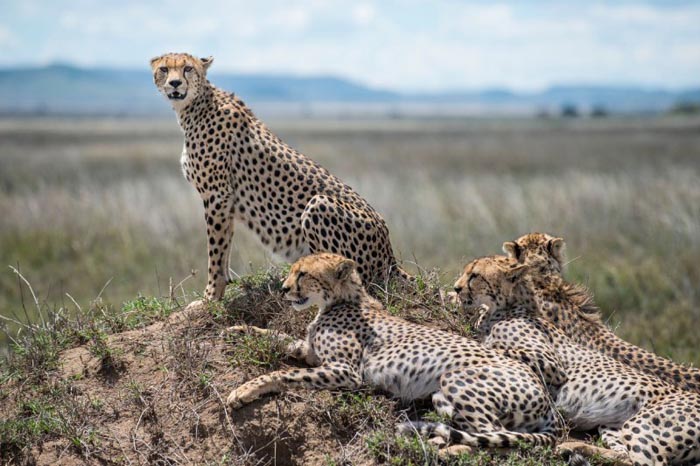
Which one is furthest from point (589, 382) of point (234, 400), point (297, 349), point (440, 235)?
point (440, 235)

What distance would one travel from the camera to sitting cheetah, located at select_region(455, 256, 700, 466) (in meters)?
3.40

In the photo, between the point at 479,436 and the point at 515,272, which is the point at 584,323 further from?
the point at 479,436

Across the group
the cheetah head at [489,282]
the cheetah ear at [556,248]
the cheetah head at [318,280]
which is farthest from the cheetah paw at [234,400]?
the cheetah ear at [556,248]

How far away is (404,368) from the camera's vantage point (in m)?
3.70

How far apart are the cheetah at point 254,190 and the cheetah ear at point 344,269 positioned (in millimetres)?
632

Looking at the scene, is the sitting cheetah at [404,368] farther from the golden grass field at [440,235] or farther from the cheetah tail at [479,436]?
the golden grass field at [440,235]

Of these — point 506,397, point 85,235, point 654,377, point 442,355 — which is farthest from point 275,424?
point 85,235

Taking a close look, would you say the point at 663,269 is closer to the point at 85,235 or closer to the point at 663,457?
the point at 663,457

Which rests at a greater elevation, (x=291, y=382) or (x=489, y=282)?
(x=489, y=282)

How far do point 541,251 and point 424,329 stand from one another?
108cm

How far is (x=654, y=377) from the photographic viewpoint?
3.82 meters

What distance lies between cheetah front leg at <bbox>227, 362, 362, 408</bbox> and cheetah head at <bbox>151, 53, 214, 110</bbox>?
2.11 metres

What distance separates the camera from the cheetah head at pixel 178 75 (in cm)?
503

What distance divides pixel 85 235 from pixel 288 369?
8.80 meters
